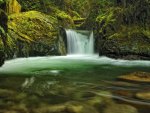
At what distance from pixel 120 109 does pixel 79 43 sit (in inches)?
497

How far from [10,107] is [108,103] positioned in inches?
75.2

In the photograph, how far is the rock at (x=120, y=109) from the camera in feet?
16.6

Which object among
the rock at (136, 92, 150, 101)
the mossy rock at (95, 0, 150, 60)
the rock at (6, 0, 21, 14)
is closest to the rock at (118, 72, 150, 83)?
the rock at (136, 92, 150, 101)

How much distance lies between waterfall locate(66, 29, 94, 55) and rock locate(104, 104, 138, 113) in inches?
463

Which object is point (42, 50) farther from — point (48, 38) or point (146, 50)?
point (146, 50)

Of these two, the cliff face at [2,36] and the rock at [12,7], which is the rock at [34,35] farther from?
the cliff face at [2,36]

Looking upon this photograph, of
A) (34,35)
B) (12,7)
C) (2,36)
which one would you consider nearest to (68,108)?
(2,36)

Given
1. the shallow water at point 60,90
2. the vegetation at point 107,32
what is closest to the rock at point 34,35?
the vegetation at point 107,32

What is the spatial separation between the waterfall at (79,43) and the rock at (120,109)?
38.6 feet

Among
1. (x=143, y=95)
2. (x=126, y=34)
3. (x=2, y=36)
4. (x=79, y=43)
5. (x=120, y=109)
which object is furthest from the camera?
(x=79, y=43)

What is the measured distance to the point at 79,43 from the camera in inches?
695

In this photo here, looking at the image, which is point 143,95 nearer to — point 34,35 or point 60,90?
point 60,90

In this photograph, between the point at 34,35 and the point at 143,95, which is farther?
the point at 34,35

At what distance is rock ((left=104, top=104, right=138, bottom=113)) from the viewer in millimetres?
5051
